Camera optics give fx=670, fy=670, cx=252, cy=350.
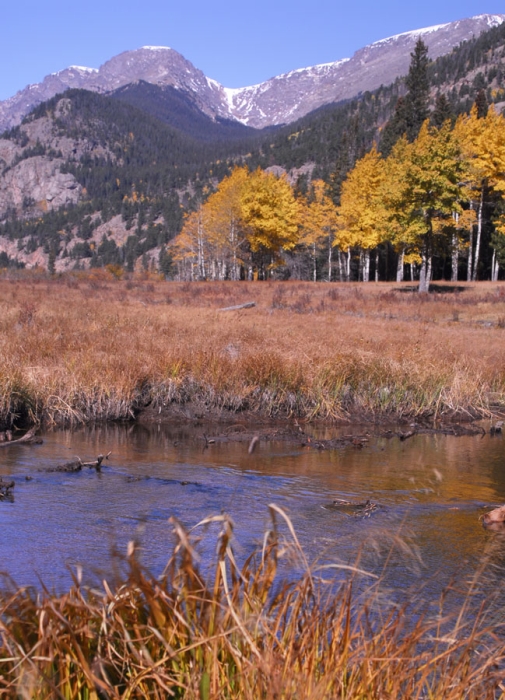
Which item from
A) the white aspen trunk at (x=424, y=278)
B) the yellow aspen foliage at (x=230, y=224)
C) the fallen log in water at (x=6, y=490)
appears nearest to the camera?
the fallen log in water at (x=6, y=490)

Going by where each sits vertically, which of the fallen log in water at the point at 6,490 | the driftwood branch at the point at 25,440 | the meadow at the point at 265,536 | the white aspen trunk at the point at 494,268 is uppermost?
the white aspen trunk at the point at 494,268

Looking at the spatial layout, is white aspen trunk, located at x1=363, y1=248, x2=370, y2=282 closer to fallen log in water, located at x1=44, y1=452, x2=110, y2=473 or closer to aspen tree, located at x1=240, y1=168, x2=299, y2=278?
aspen tree, located at x1=240, y1=168, x2=299, y2=278

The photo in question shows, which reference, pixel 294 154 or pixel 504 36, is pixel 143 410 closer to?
pixel 294 154

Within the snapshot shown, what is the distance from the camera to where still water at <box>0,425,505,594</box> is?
18.1ft

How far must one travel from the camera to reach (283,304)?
2941cm

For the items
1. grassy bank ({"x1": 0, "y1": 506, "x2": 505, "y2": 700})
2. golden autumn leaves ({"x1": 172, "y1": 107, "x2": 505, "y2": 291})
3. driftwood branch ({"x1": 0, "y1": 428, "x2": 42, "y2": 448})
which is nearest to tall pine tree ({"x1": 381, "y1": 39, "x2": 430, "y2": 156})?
golden autumn leaves ({"x1": 172, "y1": 107, "x2": 505, "y2": 291})

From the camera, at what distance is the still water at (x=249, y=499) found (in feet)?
18.1

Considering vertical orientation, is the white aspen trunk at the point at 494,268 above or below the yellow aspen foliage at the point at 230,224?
below

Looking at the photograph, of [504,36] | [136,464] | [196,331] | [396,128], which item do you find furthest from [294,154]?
[136,464]

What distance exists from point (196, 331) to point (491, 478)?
32.2ft

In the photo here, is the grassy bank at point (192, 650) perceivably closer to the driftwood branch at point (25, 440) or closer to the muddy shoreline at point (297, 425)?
the driftwood branch at point (25, 440)

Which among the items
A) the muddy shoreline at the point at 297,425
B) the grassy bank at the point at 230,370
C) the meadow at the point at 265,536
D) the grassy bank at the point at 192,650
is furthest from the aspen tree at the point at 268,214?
the grassy bank at the point at 192,650

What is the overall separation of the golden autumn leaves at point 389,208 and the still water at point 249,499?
3098 cm

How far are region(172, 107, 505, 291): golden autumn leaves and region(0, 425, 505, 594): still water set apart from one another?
102ft
